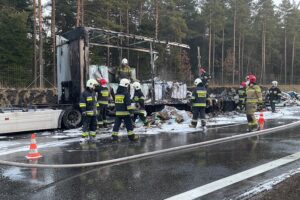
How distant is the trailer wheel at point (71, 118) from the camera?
13.4 metres

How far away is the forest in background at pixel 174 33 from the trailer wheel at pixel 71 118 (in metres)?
5.00

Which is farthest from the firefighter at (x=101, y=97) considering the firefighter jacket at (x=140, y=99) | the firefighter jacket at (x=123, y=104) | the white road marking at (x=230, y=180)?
the white road marking at (x=230, y=180)

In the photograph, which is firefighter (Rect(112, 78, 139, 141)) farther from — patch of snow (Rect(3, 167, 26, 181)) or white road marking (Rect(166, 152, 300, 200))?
white road marking (Rect(166, 152, 300, 200))

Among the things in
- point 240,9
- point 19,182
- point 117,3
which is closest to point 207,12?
point 240,9

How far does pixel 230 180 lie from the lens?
6.16 metres

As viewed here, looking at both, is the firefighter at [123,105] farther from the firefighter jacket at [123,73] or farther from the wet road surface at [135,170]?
the firefighter jacket at [123,73]

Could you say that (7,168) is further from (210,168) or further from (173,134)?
(173,134)

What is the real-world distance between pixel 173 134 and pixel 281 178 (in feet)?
19.1

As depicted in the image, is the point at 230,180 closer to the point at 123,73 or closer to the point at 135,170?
the point at 135,170

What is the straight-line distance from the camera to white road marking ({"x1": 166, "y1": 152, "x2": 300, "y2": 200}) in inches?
211

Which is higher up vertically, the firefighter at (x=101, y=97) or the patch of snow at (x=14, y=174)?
the firefighter at (x=101, y=97)

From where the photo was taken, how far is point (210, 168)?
7066 mm

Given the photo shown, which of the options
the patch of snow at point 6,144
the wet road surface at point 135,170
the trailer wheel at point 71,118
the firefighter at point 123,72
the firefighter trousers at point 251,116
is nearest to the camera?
the wet road surface at point 135,170

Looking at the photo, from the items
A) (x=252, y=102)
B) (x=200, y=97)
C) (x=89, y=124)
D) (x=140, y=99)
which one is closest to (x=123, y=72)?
(x=140, y=99)
